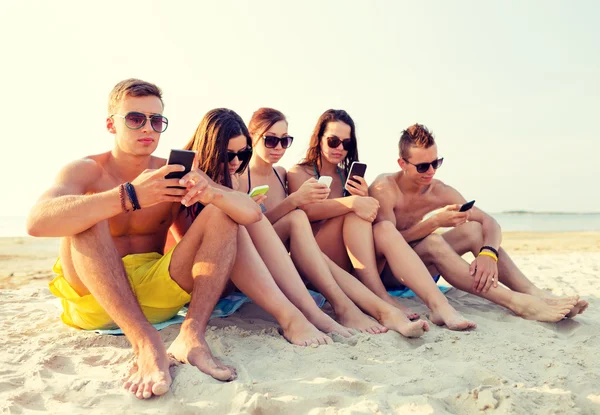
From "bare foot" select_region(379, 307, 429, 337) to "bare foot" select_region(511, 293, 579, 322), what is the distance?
42.5 inches

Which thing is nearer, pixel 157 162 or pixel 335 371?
pixel 335 371

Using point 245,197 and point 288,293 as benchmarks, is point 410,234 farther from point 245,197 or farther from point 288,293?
point 245,197

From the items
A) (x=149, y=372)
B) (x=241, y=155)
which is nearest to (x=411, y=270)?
(x=241, y=155)

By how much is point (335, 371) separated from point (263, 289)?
817mm

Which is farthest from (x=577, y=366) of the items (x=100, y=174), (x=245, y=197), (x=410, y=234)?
(x=100, y=174)

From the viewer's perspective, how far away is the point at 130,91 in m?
3.44

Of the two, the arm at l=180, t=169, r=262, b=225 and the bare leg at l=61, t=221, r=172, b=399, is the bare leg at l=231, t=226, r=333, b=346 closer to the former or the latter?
the arm at l=180, t=169, r=262, b=225

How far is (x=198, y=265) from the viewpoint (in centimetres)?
318

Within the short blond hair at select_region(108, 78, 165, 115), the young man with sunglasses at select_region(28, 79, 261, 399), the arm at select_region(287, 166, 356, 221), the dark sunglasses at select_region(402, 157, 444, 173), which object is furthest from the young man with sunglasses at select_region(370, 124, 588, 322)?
the short blond hair at select_region(108, 78, 165, 115)

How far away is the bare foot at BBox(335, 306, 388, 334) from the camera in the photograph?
3.58m

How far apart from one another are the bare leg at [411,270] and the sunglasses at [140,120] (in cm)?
186

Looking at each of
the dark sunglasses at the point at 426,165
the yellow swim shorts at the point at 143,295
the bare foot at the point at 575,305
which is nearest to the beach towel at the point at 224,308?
the yellow swim shorts at the point at 143,295

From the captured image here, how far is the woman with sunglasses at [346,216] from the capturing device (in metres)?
4.09

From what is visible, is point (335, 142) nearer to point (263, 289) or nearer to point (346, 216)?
point (346, 216)
